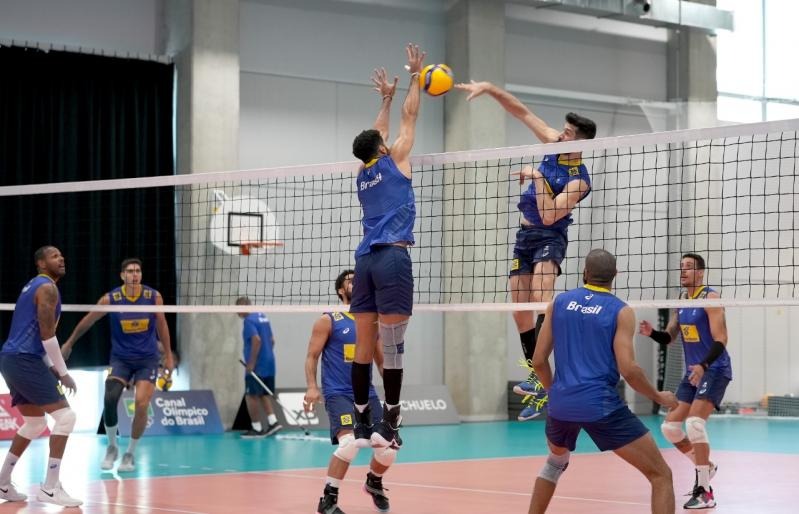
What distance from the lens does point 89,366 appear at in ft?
61.9

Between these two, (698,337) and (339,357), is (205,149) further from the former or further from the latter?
(698,337)

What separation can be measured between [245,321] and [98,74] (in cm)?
452

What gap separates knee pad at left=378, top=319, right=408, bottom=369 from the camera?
8.57 metres

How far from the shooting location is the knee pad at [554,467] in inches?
293

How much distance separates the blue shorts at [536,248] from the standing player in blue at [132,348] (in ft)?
16.3

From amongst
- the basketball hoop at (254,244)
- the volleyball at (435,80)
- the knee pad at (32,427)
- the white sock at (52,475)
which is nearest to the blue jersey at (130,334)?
the knee pad at (32,427)

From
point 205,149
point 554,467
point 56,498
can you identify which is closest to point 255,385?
point 205,149

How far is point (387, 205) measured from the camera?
28.1 feet

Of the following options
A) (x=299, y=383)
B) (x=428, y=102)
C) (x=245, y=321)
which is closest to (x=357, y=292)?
(x=245, y=321)

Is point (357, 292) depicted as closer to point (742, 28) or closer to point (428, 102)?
point (428, 102)

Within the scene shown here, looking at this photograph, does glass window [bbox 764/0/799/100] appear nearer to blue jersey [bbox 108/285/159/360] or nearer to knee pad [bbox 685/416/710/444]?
blue jersey [bbox 108/285/159/360]

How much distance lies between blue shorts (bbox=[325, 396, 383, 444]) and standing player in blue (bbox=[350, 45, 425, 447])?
0.82 metres

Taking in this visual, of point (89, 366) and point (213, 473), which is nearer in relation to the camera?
point (213, 473)

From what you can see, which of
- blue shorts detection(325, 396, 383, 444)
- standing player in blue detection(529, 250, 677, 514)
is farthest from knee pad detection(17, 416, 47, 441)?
standing player in blue detection(529, 250, 677, 514)
